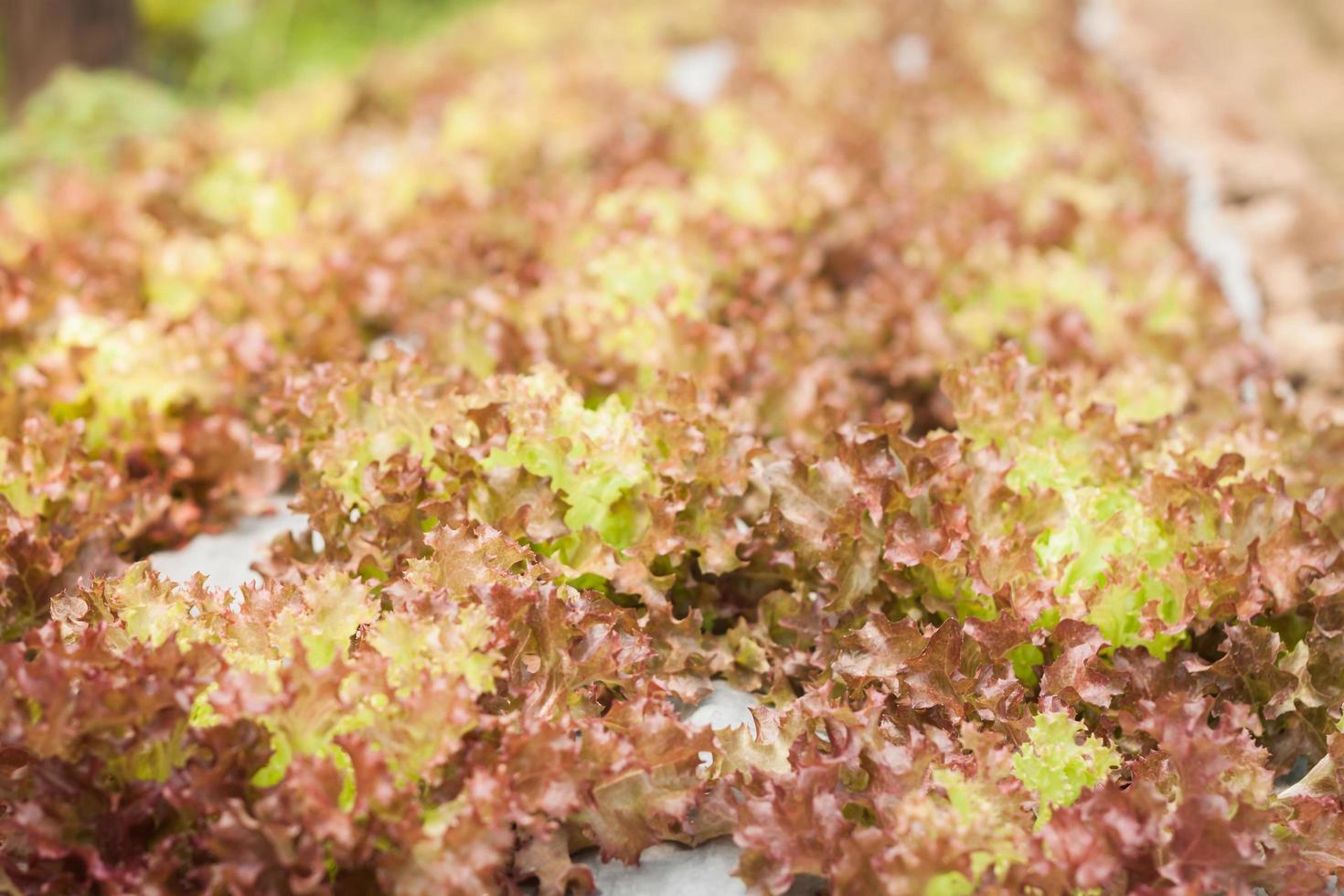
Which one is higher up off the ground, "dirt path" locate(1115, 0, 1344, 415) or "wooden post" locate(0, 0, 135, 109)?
"wooden post" locate(0, 0, 135, 109)

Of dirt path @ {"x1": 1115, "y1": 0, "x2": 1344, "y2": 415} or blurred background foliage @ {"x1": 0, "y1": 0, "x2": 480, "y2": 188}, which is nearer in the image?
dirt path @ {"x1": 1115, "y1": 0, "x2": 1344, "y2": 415}

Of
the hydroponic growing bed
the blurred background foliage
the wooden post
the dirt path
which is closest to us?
the hydroponic growing bed

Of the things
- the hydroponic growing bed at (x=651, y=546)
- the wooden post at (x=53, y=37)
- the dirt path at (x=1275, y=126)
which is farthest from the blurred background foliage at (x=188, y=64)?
the dirt path at (x=1275, y=126)

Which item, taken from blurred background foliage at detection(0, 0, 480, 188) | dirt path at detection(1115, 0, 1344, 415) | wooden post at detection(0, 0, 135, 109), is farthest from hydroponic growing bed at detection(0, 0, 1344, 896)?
wooden post at detection(0, 0, 135, 109)

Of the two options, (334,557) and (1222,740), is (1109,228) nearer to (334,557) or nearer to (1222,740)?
(1222,740)

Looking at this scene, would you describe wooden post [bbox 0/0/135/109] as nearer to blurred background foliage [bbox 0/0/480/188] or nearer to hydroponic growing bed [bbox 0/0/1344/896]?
blurred background foliage [bbox 0/0/480/188]

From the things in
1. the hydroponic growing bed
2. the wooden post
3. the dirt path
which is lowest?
the dirt path

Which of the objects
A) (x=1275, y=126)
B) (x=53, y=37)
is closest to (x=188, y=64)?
(x=53, y=37)
